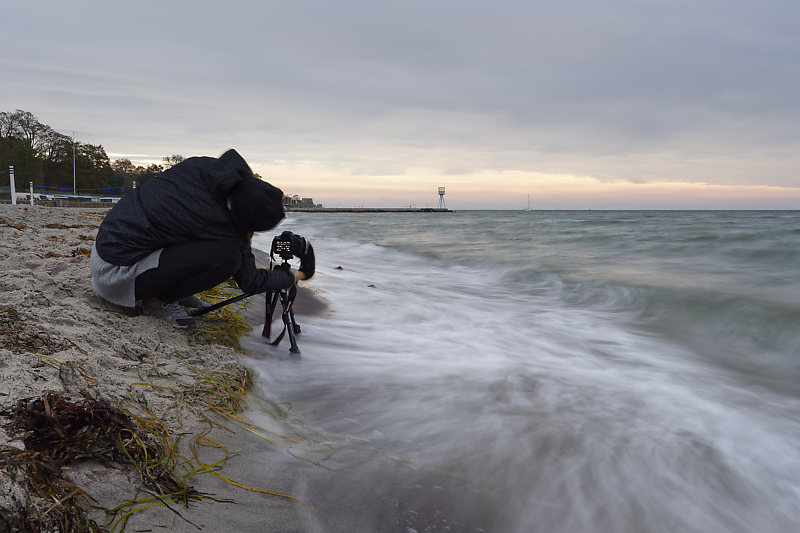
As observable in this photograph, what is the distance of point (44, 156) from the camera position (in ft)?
153

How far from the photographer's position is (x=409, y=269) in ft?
33.6

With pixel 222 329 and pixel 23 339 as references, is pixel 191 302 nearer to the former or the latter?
pixel 222 329

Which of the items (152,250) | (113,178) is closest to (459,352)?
(152,250)

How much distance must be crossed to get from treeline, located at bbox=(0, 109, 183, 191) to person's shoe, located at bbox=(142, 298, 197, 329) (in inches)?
1623

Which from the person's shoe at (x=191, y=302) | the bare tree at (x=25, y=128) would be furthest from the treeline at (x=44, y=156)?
the person's shoe at (x=191, y=302)

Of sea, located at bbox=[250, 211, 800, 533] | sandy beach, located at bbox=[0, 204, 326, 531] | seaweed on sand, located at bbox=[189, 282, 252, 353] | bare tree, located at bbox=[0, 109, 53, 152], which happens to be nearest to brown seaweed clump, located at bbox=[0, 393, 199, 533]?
sandy beach, located at bbox=[0, 204, 326, 531]

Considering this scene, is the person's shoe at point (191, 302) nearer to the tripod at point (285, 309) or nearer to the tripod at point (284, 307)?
the tripod at point (284, 307)

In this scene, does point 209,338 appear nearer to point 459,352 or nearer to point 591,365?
point 459,352

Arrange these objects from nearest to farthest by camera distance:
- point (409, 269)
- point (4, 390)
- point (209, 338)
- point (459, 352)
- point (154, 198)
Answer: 1. point (4, 390)
2. point (154, 198)
3. point (209, 338)
4. point (459, 352)
5. point (409, 269)

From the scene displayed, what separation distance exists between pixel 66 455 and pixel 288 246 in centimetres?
169

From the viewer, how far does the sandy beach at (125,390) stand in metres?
1.27

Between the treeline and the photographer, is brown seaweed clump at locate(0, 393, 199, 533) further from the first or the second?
the treeline

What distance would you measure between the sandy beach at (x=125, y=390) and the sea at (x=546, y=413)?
0.75ft

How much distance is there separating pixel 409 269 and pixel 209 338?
7.59m
